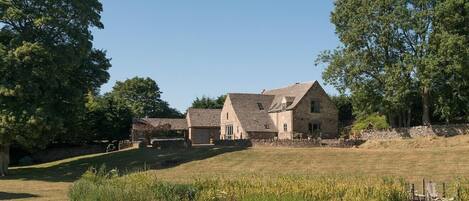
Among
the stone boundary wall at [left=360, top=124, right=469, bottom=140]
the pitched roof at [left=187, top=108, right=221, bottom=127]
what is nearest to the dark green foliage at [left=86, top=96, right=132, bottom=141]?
the pitched roof at [left=187, top=108, right=221, bottom=127]

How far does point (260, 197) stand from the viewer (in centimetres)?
1858

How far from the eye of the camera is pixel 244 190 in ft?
65.8

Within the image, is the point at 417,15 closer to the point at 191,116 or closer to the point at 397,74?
the point at 397,74

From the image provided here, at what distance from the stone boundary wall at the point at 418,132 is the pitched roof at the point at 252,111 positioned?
12.1m

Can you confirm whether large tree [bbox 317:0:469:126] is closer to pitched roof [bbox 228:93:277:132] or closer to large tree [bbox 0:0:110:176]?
pitched roof [bbox 228:93:277:132]

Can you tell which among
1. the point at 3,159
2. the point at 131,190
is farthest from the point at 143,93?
the point at 131,190

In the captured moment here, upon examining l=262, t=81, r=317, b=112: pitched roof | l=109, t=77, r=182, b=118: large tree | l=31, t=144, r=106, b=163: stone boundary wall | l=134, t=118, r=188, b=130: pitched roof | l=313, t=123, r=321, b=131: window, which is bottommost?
l=31, t=144, r=106, b=163: stone boundary wall

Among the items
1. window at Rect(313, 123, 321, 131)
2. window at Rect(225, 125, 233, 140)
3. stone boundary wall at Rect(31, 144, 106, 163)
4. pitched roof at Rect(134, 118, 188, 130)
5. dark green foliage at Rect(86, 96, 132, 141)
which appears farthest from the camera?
pitched roof at Rect(134, 118, 188, 130)

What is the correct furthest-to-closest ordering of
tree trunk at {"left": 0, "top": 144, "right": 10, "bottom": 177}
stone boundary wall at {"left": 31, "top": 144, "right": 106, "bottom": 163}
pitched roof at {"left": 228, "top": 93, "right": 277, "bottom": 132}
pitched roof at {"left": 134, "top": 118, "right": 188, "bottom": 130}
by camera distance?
1. pitched roof at {"left": 134, "top": 118, "right": 188, "bottom": 130}
2. pitched roof at {"left": 228, "top": 93, "right": 277, "bottom": 132}
3. stone boundary wall at {"left": 31, "top": 144, "right": 106, "bottom": 163}
4. tree trunk at {"left": 0, "top": 144, "right": 10, "bottom": 177}

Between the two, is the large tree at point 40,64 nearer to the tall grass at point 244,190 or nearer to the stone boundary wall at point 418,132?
the tall grass at point 244,190

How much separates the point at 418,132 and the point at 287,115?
15242 mm

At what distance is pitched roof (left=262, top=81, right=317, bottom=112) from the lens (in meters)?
63.8

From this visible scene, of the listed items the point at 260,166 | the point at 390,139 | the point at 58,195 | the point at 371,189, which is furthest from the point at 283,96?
the point at 371,189

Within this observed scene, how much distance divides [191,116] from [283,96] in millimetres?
13486
